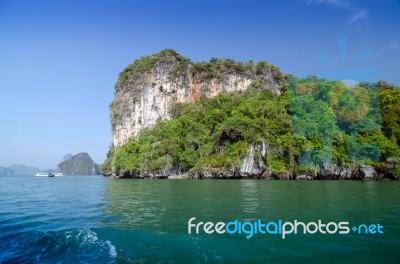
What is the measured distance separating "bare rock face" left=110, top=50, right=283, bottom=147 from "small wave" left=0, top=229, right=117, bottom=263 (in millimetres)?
63068

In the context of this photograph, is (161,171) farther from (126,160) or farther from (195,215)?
(195,215)

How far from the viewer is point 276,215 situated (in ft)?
35.0

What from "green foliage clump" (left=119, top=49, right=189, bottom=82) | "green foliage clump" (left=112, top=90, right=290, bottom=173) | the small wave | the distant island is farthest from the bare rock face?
the small wave

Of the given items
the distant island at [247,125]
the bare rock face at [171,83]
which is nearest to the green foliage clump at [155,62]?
the bare rock face at [171,83]

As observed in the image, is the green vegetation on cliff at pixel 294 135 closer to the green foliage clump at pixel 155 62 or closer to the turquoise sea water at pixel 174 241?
the green foliage clump at pixel 155 62

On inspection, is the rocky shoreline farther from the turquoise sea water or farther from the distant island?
the turquoise sea water

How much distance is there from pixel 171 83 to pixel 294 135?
37308mm

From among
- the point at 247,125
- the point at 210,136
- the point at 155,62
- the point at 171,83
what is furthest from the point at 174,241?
the point at 155,62

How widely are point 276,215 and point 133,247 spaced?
19.3ft

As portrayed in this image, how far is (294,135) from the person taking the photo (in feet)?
149

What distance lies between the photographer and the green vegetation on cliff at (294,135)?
140 feet

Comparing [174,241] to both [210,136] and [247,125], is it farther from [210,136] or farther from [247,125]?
[210,136]

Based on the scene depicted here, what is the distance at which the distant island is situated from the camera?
42.9 meters

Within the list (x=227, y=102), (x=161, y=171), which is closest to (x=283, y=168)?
(x=161, y=171)
